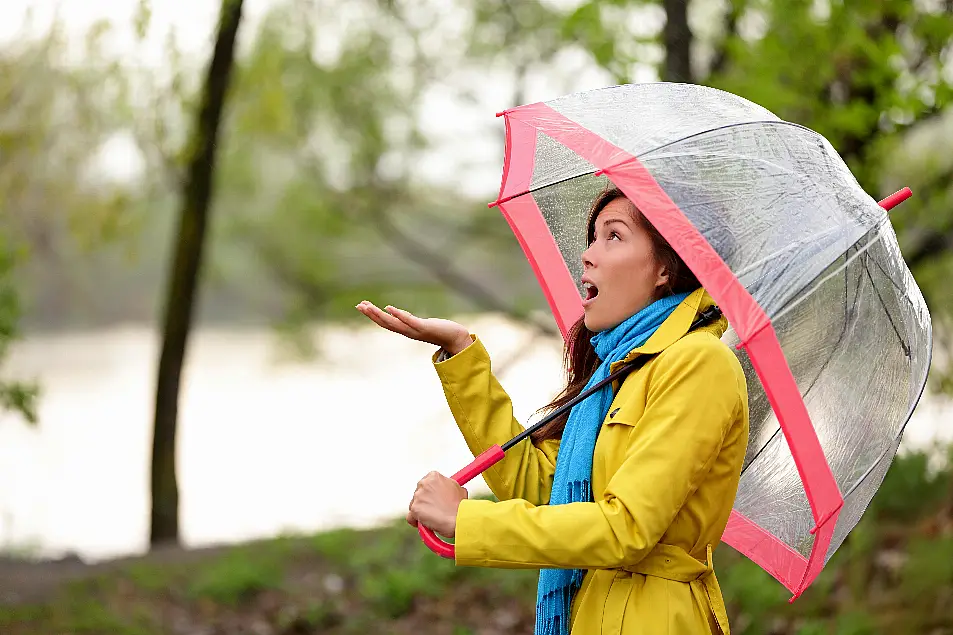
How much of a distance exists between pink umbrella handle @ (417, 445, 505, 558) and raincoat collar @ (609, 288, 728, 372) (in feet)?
0.94

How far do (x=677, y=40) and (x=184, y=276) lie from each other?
3.31 metres

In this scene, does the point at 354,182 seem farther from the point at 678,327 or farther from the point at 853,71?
the point at 678,327

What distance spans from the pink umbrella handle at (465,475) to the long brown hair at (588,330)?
0.89 ft

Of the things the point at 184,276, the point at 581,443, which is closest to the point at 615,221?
the point at 581,443

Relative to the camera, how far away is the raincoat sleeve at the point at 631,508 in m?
1.76

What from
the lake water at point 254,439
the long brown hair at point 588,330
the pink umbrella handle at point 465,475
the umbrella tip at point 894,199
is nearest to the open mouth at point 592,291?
the long brown hair at point 588,330

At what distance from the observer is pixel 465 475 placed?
1980 mm

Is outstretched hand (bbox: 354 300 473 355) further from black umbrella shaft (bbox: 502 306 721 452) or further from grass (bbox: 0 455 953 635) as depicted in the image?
grass (bbox: 0 455 953 635)

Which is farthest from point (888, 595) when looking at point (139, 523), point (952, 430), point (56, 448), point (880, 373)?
point (56, 448)

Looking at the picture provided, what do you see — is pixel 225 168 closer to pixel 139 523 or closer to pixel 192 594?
pixel 139 523

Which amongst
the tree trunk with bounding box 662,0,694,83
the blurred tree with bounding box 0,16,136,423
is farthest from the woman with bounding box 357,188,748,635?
the blurred tree with bounding box 0,16,136,423

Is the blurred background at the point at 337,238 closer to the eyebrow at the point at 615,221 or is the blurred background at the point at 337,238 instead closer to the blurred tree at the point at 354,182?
the blurred tree at the point at 354,182

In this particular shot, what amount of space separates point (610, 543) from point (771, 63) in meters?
3.78

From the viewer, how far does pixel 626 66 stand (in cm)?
555
